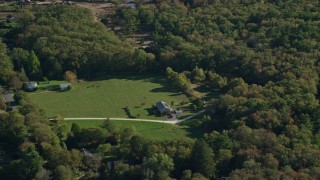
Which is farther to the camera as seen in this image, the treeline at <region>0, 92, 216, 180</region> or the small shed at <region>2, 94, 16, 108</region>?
the small shed at <region>2, 94, 16, 108</region>

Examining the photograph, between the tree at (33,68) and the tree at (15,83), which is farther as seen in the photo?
the tree at (33,68)

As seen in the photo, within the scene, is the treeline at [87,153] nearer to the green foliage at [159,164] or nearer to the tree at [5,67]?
the green foliage at [159,164]

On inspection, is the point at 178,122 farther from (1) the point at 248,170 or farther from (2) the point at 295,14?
(2) the point at 295,14

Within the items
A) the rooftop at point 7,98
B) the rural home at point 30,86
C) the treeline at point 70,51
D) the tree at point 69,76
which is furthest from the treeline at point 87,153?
the treeline at point 70,51

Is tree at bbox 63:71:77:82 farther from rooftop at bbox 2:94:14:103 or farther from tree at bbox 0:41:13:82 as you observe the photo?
rooftop at bbox 2:94:14:103

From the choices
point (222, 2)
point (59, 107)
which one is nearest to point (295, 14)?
point (222, 2)

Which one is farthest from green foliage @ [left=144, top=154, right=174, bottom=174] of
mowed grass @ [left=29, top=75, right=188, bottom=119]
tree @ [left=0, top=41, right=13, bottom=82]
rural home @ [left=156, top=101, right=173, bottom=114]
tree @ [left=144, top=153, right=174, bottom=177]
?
tree @ [left=0, top=41, right=13, bottom=82]
